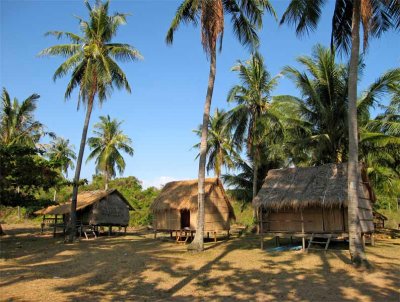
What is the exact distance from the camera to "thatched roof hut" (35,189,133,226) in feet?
85.7

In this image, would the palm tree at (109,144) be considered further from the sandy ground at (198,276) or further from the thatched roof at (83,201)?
the sandy ground at (198,276)

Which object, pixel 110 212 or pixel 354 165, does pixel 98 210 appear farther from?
pixel 354 165

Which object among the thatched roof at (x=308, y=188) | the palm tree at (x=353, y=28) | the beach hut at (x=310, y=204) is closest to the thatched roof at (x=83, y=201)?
the beach hut at (x=310, y=204)

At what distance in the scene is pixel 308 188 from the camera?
54.4 ft

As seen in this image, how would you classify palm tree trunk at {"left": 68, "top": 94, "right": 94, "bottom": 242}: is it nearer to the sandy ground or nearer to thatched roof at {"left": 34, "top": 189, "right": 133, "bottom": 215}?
thatched roof at {"left": 34, "top": 189, "right": 133, "bottom": 215}

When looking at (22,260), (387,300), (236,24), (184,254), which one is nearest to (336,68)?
(236,24)

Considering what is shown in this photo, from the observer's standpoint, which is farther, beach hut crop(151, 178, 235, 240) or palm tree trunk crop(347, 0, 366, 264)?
beach hut crop(151, 178, 235, 240)

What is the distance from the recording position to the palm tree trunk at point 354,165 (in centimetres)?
1184

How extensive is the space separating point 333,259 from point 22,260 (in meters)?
11.5

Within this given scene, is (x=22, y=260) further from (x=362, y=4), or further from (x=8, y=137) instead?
(x=362, y=4)

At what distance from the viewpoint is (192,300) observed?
8.73m

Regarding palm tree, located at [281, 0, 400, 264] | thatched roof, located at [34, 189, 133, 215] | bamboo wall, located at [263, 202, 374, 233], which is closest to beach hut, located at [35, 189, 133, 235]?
thatched roof, located at [34, 189, 133, 215]

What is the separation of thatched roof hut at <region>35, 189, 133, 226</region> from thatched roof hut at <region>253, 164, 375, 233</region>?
12828 millimetres

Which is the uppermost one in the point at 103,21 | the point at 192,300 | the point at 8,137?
the point at 103,21
